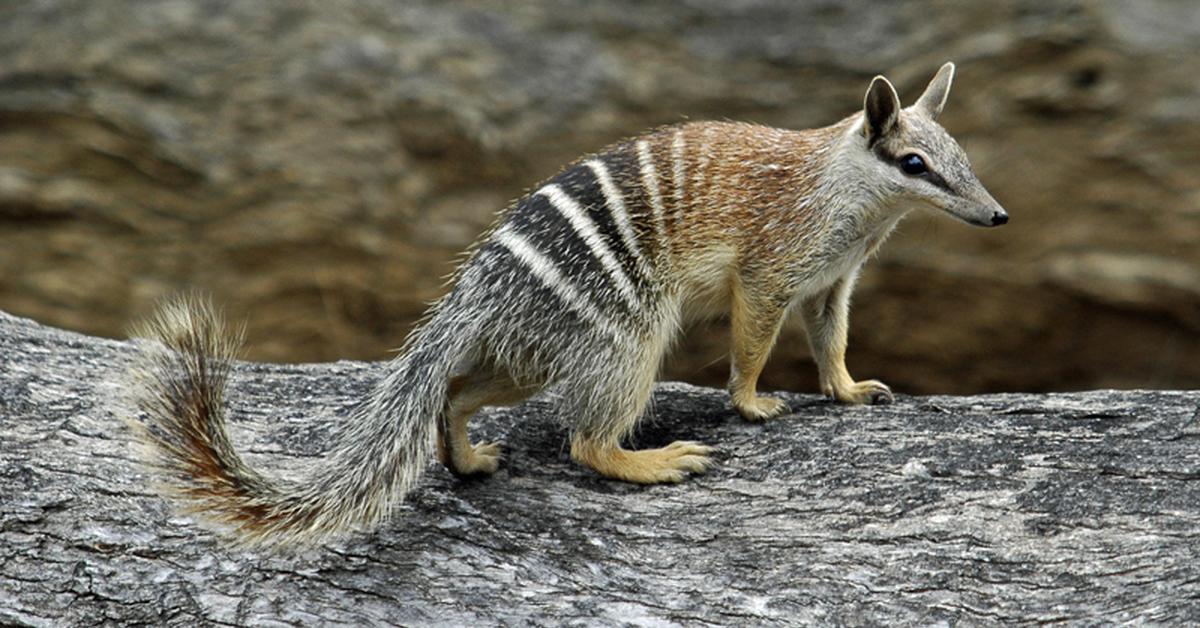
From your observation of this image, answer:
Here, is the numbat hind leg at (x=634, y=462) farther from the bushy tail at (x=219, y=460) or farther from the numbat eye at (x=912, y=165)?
the numbat eye at (x=912, y=165)

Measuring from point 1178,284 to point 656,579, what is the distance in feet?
14.4

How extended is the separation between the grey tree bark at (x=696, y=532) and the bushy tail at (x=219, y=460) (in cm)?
14

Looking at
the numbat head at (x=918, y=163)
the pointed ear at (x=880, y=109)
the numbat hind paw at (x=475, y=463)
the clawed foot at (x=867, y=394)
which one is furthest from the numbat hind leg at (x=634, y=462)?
the pointed ear at (x=880, y=109)

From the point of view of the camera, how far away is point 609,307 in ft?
13.9

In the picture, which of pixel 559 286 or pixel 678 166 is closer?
pixel 559 286

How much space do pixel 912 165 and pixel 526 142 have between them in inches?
126

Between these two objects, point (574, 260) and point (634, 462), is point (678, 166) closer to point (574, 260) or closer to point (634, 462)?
point (574, 260)

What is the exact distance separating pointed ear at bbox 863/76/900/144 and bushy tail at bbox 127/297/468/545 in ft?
6.35

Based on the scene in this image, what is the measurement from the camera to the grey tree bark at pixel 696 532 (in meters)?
3.62

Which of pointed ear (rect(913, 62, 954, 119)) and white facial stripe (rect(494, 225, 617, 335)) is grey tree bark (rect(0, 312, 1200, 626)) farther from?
pointed ear (rect(913, 62, 954, 119))

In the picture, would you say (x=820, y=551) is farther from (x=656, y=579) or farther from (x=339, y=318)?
(x=339, y=318)

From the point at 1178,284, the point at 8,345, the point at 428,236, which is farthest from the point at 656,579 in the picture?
the point at 1178,284

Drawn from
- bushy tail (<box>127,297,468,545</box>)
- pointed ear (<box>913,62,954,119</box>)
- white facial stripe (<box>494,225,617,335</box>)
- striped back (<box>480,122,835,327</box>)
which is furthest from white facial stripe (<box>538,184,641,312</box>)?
pointed ear (<box>913,62,954,119</box>)

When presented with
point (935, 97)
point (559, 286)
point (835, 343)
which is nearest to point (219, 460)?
point (559, 286)
